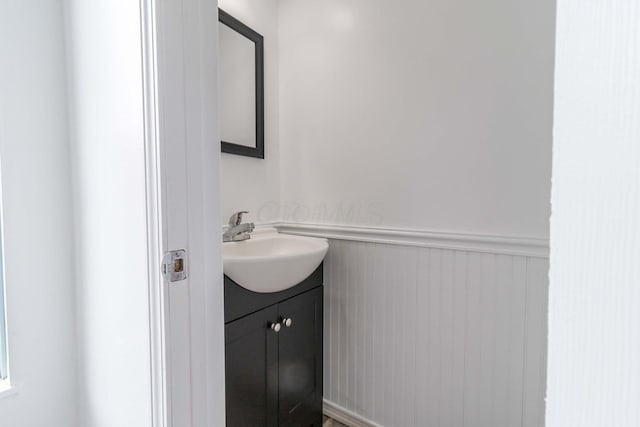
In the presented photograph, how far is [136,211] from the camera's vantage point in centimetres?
65

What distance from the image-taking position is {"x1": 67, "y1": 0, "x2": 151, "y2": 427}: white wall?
Result: 64 cm

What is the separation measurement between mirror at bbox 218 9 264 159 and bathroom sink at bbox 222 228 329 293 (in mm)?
425

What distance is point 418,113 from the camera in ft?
4.17

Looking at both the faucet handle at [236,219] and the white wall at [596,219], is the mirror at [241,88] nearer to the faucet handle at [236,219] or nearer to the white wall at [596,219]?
the faucet handle at [236,219]

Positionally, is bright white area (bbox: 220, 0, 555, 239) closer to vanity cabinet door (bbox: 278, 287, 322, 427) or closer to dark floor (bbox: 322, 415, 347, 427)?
vanity cabinet door (bbox: 278, 287, 322, 427)

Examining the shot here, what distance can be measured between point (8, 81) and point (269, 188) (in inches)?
40.9

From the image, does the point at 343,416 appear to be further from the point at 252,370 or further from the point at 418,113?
the point at 418,113

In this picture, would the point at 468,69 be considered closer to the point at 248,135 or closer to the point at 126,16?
the point at 248,135

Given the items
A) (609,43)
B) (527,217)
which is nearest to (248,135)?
(527,217)

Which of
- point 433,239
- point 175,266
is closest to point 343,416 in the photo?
point 433,239

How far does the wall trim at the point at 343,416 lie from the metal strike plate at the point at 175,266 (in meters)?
1.22

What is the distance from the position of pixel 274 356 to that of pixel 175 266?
2.31 feet

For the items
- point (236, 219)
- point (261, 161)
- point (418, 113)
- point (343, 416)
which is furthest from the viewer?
point (261, 161)

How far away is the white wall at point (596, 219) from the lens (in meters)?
0.22
